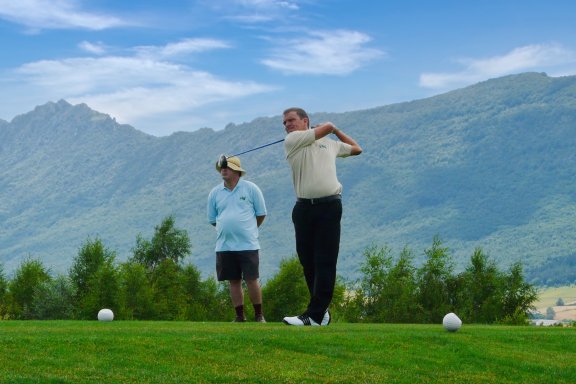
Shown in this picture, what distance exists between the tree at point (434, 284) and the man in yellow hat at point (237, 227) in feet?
43.1

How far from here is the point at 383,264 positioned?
28.9 m

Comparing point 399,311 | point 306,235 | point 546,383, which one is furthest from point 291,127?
point 399,311

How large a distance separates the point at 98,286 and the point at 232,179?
12932 mm

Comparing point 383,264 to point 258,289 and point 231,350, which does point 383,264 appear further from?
point 231,350

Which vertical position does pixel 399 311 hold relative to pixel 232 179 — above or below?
below

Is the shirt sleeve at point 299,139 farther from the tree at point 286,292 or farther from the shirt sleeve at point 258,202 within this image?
the tree at point 286,292

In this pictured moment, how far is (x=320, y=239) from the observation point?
39.6 feet

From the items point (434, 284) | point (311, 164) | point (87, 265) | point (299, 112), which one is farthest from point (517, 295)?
point (311, 164)

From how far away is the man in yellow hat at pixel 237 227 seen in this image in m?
14.3

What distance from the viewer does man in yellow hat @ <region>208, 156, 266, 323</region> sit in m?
14.3

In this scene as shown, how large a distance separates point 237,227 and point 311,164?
107 inches

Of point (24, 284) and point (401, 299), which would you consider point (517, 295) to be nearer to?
point (401, 299)

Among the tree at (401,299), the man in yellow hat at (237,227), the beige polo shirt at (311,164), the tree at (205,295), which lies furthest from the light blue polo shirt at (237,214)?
the tree at (205,295)

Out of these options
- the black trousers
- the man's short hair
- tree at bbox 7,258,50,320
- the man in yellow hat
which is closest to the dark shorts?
the man in yellow hat
